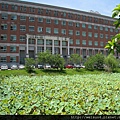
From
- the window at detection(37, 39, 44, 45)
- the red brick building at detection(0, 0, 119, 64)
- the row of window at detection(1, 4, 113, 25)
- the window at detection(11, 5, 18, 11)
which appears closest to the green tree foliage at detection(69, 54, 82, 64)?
the red brick building at detection(0, 0, 119, 64)

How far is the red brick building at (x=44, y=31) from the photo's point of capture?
50281 mm

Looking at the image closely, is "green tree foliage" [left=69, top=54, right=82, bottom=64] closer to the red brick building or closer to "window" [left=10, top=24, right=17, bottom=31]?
the red brick building

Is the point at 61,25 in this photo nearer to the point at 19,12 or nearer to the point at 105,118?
the point at 19,12

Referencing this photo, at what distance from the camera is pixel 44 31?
5491 centimetres

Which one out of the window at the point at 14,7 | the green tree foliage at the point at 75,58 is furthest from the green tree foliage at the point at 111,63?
the window at the point at 14,7

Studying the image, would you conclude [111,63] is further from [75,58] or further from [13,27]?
[13,27]

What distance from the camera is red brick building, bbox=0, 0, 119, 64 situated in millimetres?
50281

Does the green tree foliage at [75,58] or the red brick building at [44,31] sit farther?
the green tree foliage at [75,58]

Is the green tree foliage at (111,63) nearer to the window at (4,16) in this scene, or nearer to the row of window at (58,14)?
the row of window at (58,14)

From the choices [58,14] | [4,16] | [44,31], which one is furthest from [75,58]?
[4,16]

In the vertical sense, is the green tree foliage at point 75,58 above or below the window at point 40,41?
below

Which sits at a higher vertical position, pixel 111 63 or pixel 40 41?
pixel 40 41

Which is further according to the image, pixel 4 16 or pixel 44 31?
pixel 44 31

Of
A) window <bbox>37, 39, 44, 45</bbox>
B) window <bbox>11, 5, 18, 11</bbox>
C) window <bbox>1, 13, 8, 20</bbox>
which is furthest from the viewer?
window <bbox>37, 39, 44, 45</bbox>
